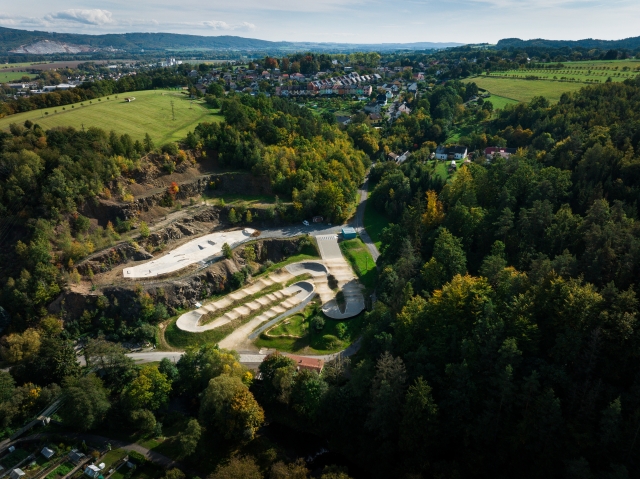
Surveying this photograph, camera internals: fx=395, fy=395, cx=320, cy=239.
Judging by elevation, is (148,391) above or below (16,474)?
above

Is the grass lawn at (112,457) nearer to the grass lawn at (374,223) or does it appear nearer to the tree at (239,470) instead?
the tree at (239,470)

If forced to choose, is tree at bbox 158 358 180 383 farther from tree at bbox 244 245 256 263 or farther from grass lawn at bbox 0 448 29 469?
tree at bbox 244 245 256 263

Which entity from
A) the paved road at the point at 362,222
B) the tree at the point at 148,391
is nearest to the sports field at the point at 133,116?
the paved road at the point at 362,222

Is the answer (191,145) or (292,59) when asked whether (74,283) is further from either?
(292,59)

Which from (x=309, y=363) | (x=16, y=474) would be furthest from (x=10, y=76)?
(x=309, y=363)

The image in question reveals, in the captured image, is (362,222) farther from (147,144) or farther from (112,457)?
(112,457)

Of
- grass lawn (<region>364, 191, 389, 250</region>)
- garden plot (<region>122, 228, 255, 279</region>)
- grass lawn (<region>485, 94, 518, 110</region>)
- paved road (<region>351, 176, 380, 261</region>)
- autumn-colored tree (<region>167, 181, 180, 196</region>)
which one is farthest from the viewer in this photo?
grass lawn (<region>485, 94, 518, 110</region>)

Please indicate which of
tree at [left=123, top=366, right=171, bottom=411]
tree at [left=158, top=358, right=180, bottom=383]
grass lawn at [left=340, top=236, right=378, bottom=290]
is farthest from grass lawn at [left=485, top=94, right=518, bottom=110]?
tree at [left=123, top=366, right=171, bottom=411]
